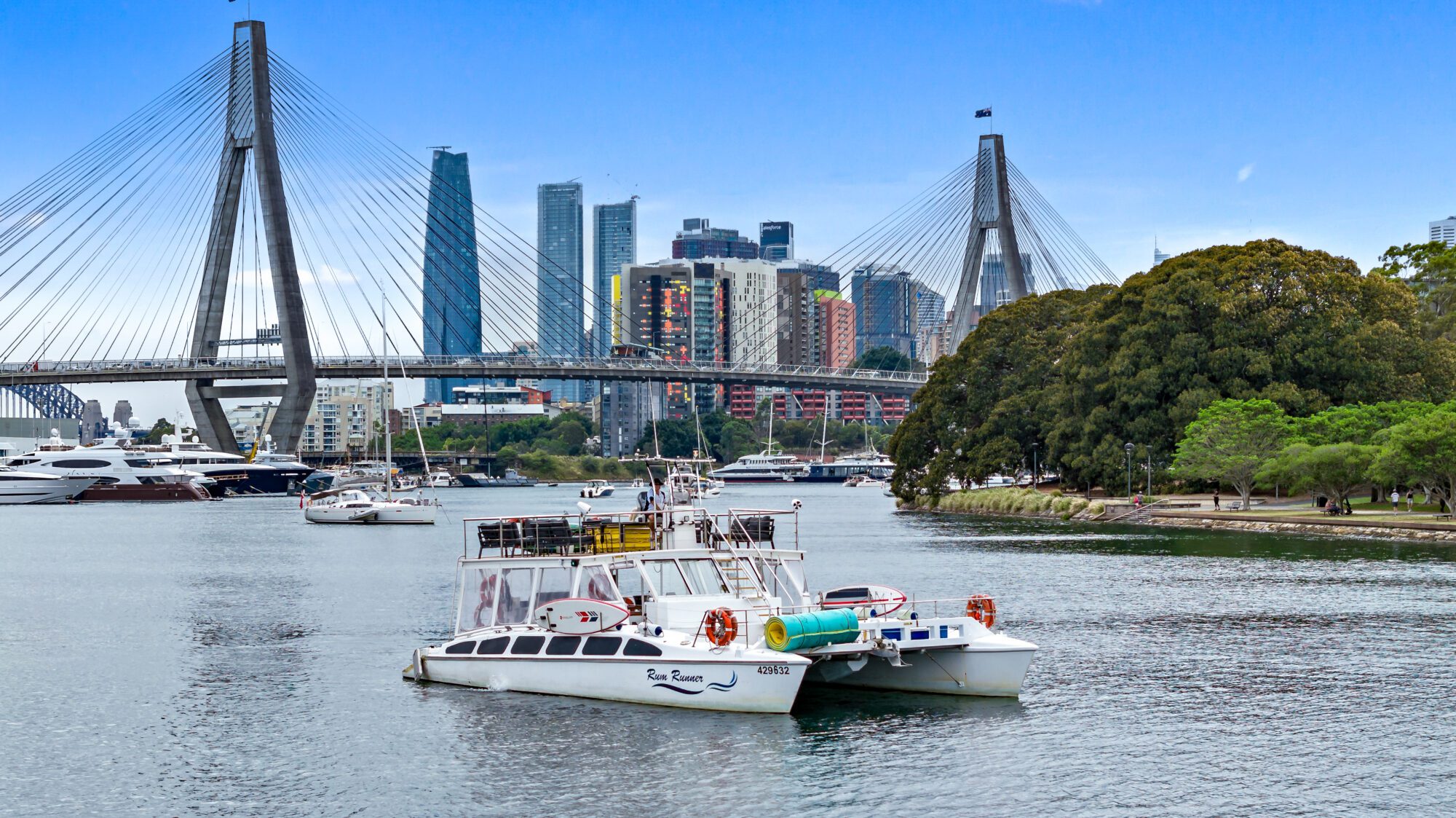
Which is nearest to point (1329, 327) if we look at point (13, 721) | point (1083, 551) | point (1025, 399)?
point (1025, 399)

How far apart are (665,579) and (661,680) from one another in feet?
10.4

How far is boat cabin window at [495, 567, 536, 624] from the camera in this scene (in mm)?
28578

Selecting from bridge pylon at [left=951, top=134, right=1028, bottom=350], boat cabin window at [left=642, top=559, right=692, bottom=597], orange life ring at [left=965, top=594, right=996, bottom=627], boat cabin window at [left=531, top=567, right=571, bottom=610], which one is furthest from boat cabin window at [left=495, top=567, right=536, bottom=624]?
bridge pylon at [left=951, top=134, right=1028, bottom=350]

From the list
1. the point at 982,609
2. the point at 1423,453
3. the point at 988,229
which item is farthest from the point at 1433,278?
the point at 982,609

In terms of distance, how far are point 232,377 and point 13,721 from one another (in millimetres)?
95979

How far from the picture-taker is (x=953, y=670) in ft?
87.4

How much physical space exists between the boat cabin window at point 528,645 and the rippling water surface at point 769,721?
77 centimetres

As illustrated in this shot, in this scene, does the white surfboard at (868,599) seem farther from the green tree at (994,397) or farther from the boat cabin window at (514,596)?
the green tree at (994,397)

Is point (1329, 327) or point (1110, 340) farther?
point (1110, 340)

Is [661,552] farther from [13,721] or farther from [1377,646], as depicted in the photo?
[1377,646]

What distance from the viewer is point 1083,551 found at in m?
59.3

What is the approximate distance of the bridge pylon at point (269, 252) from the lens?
106625mm

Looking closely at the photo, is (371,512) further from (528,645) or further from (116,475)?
(528,645)

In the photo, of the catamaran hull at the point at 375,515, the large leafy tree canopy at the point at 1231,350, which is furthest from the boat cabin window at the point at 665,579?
the catamaran hull at the point at 375,515
